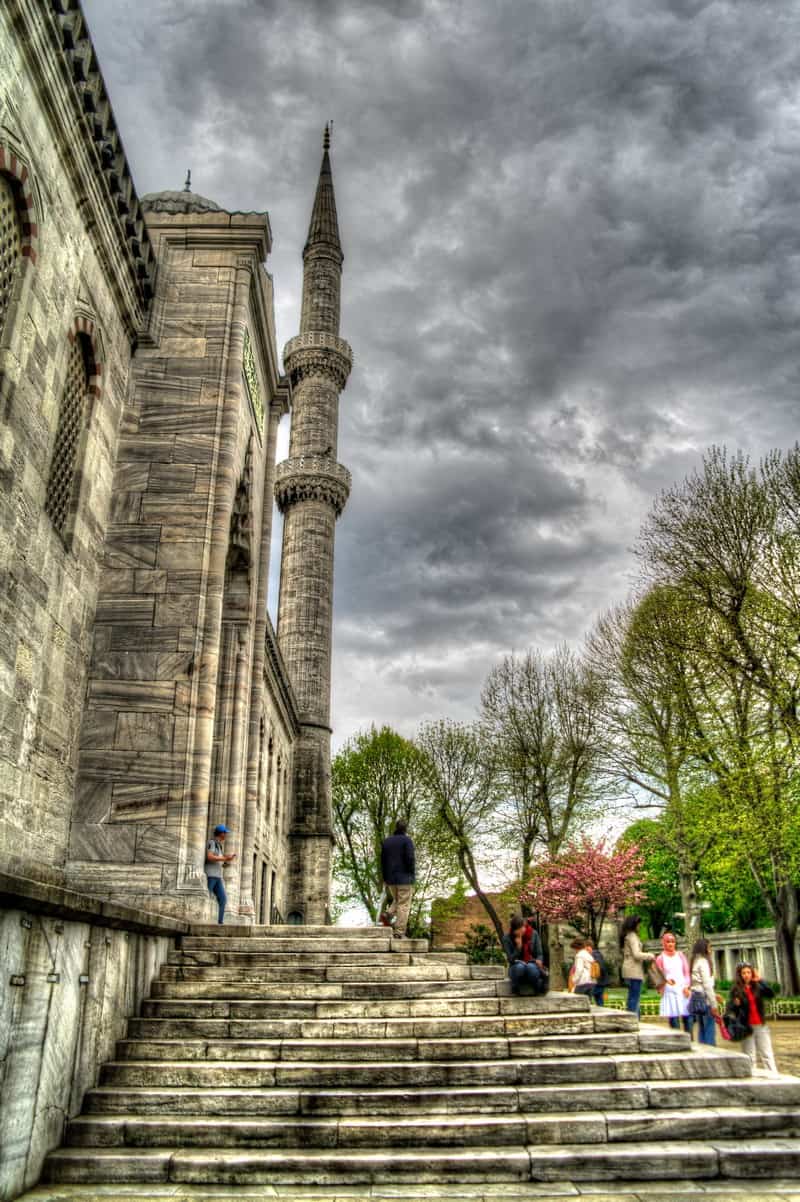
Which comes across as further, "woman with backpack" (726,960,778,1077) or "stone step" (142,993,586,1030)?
"woman with backpack" (726,960,778,1077)

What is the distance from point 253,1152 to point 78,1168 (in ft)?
3.14

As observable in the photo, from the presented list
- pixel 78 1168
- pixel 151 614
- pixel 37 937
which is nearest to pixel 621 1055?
pixel 78 1168

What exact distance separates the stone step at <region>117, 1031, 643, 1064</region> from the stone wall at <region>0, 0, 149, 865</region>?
3.00 m

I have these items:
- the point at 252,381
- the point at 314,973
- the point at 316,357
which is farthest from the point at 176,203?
the point at 316,357

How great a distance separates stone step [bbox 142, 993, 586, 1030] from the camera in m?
7.09

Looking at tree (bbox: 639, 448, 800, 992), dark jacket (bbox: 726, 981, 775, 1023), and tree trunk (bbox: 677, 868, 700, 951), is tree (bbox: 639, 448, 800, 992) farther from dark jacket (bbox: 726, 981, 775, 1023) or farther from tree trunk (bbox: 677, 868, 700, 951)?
dark jacket (bbox: 726, 981, 775, 1023)

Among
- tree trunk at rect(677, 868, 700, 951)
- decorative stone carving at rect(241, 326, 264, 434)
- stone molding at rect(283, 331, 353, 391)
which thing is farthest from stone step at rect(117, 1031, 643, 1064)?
stone molding at rect(283, 331, 353, 391)

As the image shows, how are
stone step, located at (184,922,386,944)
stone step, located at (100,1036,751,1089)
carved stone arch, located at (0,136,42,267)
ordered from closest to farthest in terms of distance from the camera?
1. stone step, located at (100,1036,751,1089)
2. carved stone arch, located at (0,136,42,267)
3. stone step, located at (184,922,386,944)

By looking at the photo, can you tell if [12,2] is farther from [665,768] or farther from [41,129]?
[665,768]

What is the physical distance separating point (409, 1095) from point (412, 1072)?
294 millimetres

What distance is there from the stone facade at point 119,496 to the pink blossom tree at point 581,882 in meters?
15.2

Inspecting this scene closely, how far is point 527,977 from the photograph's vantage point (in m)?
7.50

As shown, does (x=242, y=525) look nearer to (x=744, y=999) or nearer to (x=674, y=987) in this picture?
(x=674, y=987)

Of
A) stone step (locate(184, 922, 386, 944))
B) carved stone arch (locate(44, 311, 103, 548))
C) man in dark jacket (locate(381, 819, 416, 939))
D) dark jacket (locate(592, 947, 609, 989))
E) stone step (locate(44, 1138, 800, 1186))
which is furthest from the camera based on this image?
dark jacket (locate(592, 947, 609, 989))
